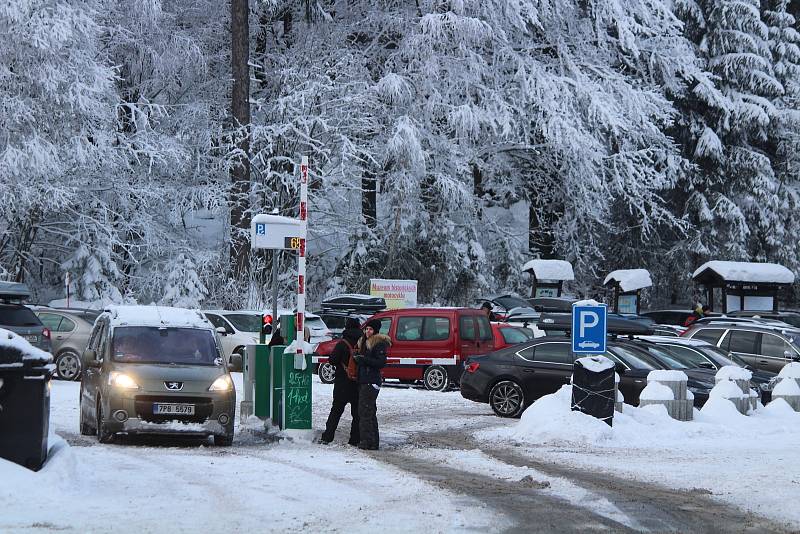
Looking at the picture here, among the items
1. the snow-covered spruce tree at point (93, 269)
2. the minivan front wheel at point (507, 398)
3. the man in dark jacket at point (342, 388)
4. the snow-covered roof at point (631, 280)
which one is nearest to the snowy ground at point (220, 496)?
the man in dark jacket at point (342, 388)

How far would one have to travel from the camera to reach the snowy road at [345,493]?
10086 mm

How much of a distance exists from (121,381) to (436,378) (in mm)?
11439

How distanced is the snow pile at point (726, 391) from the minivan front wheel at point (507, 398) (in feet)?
10.2

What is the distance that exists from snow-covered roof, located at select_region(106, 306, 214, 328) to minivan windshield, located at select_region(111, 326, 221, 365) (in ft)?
0.30

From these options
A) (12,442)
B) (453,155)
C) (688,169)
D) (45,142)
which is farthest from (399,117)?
(12,442)

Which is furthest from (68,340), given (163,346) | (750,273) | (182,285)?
(750,273)

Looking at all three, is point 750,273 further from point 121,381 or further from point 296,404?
point 121,381

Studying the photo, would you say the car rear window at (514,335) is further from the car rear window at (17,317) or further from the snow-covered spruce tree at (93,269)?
the snow-covered spruce tree at (93,269)

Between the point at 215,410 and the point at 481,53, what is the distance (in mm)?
26509

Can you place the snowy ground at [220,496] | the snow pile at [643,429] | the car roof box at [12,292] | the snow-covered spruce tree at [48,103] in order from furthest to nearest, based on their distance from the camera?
the snow-covered spruce tree at [48,103]
the car roof box at [12,292]
the snow pile at [643,429]
the snowy ground at [220,496]

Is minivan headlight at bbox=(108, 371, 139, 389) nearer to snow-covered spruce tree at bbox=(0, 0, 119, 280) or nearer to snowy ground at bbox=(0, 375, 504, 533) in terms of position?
snowy ground at bbox=(0, 375, 504, 533)

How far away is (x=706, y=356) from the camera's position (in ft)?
78.9

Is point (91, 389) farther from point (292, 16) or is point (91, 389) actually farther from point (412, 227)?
point (292, 16)

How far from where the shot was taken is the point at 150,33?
39.2 meters
